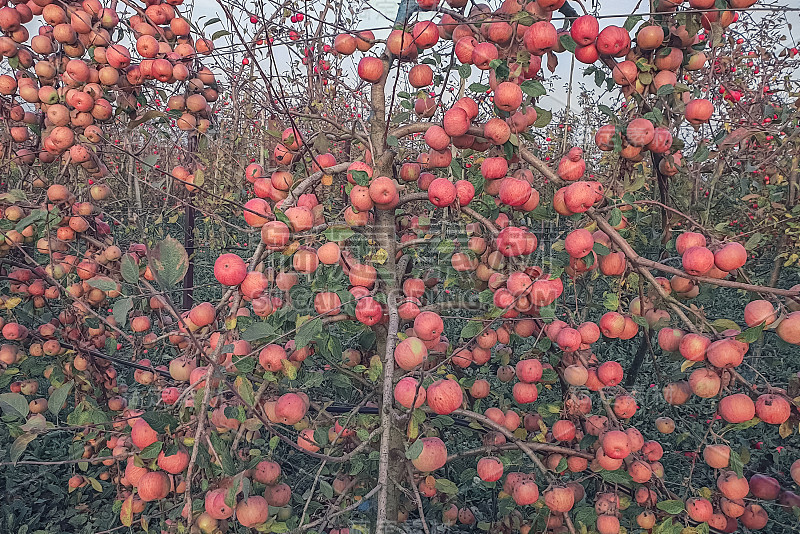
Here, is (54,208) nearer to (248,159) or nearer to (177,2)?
(177,2)

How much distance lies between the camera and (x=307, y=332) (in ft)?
3.61

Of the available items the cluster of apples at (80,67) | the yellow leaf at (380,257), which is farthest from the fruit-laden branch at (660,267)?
the cluster of apples at (80,67)

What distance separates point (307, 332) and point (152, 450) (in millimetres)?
419

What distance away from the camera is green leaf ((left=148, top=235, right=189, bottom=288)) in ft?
3.14

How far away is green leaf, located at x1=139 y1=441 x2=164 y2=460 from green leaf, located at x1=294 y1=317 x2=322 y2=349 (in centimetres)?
36

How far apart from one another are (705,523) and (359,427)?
94cm

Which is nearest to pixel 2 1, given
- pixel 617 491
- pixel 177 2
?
pixel 177 2

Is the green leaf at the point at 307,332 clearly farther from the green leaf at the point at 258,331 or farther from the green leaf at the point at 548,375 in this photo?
the green leaf at the point at 548,375

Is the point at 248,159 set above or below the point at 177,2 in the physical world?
below

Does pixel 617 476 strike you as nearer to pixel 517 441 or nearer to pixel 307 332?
pixel 517 441

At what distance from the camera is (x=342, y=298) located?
1.21 m

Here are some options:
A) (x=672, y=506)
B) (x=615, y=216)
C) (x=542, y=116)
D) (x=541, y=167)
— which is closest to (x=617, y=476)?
(x=672, y=506)

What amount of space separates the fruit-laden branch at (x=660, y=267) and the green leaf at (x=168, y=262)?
965 millimetres

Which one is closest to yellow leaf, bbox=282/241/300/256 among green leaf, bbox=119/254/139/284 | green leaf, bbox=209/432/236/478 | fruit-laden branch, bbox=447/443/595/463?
green leaf, bbox=119/254/139/284
